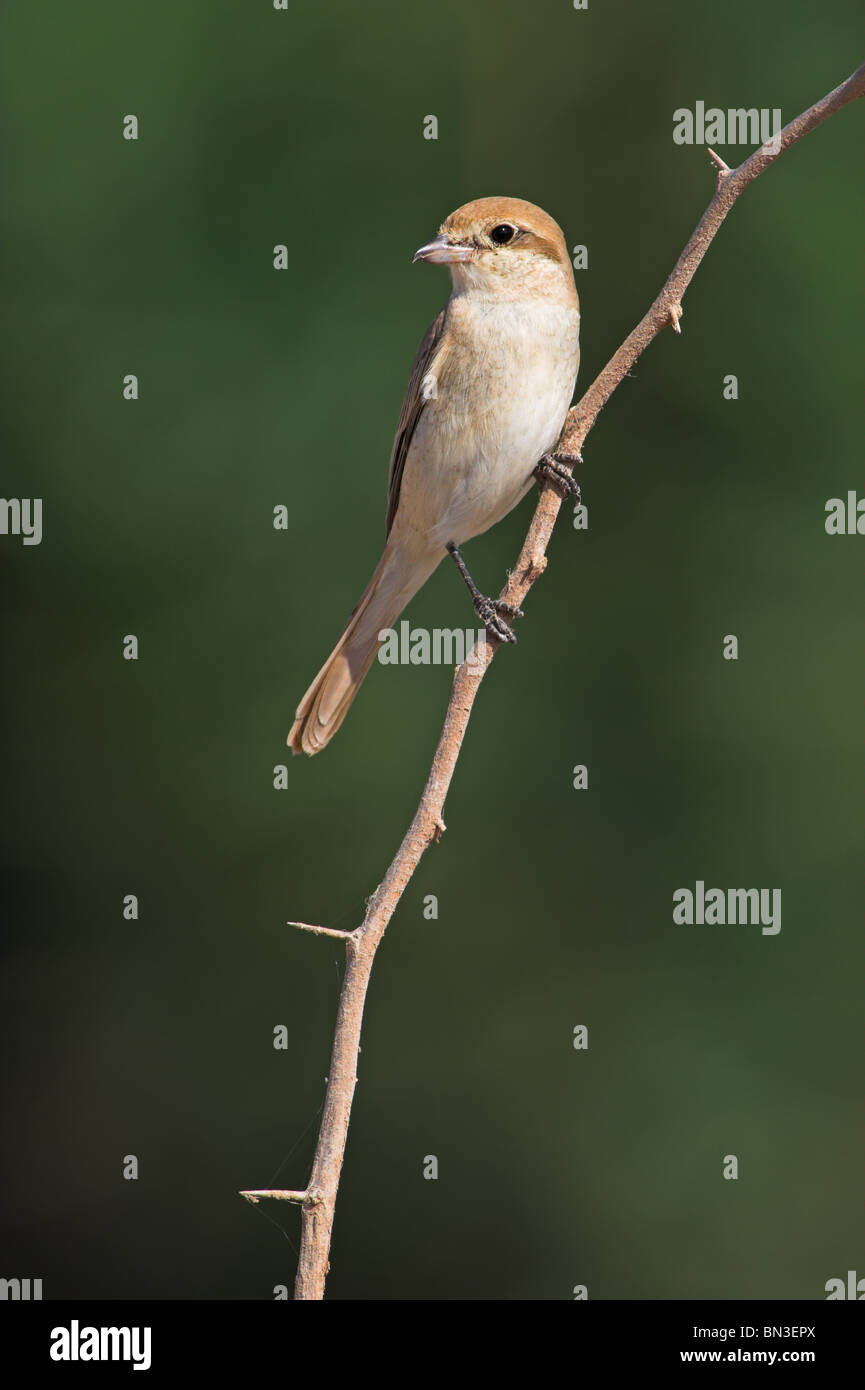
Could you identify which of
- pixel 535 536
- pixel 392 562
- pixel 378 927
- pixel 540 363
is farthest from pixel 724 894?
pixel 378 927

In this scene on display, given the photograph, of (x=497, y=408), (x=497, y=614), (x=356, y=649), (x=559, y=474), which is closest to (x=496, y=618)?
(x=497, y=614)

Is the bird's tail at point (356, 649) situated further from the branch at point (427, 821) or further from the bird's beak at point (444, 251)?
the branch at point (427, 821)

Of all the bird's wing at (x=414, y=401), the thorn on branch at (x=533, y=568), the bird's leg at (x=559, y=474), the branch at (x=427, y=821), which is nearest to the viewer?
the branch at (x=427, y=821)

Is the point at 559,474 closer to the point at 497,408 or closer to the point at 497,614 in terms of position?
the point at 497,408

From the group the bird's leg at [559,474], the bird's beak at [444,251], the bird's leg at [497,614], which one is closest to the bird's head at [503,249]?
the bird's beak at [444,251]

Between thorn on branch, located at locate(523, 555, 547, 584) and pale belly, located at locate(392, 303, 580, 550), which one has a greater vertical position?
pale belly, located at locate(392, 303, 580, 550)

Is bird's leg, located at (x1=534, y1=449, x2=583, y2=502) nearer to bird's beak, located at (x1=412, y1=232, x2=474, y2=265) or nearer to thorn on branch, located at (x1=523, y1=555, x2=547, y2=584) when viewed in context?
bird's beak, located at (x1=412, y1=232, x2=474, y2=265)

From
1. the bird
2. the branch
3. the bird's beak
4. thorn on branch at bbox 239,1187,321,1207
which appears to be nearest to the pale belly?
the bird
